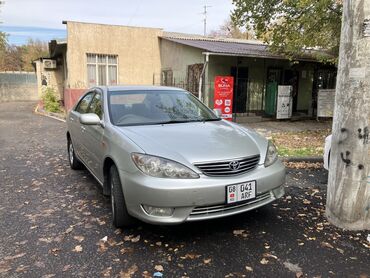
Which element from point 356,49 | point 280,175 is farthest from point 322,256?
point 356,49

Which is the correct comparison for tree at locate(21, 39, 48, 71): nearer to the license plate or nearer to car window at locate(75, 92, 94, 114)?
car window at locate(75, 92, 94, 114)

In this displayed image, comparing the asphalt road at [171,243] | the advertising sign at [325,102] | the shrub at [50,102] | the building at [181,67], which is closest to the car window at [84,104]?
the asphalt road at [171,243]

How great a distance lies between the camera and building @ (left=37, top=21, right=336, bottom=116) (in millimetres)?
14531

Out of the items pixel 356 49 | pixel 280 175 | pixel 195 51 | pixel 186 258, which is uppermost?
pixel 195 51

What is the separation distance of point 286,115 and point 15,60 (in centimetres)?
4262

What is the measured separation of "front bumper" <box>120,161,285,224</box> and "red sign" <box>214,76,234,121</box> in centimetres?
884

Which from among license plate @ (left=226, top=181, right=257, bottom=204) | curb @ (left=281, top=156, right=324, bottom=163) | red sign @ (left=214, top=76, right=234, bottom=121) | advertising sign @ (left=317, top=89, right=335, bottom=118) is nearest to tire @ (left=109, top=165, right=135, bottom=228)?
license plate @ (left=226, top=181, right=257, bottom=204)

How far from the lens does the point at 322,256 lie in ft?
10.3

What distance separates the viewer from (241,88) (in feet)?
49.2

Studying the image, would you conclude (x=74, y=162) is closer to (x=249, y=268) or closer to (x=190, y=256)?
(x=190, y=256)

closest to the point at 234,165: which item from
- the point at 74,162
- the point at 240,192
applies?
the point at 240,192

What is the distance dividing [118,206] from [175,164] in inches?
33.4

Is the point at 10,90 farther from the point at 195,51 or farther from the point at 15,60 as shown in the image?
the point at 195,51

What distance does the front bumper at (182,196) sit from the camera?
10.1ft
